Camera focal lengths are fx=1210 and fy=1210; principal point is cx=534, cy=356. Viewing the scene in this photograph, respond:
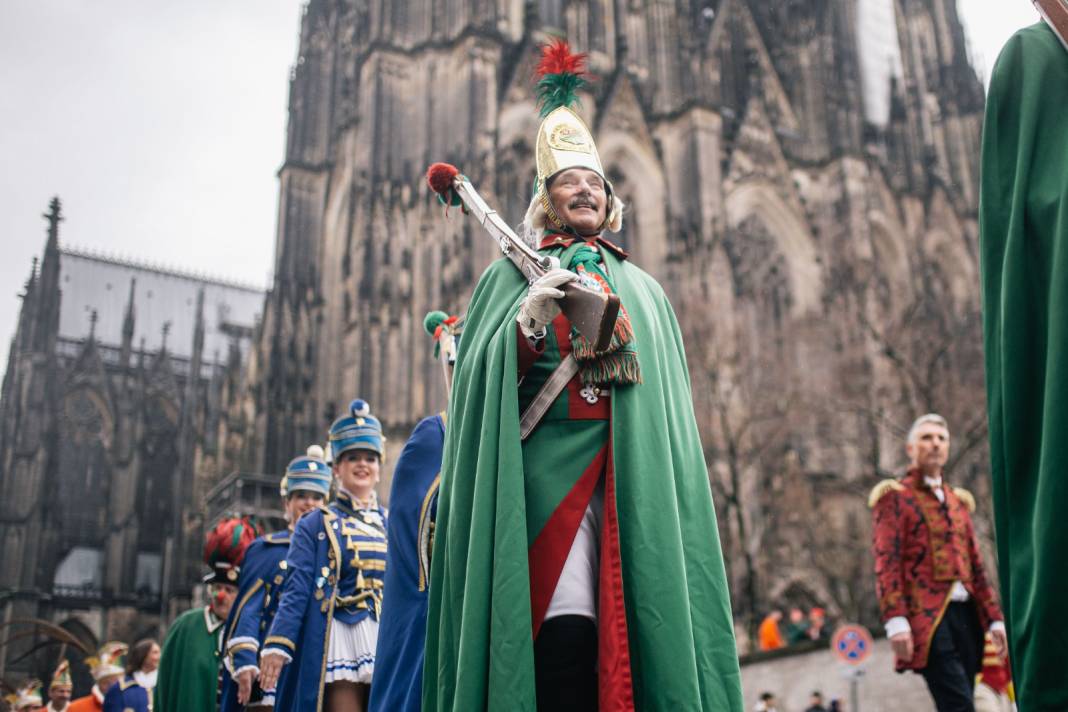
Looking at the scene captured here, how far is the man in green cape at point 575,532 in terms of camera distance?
3316mm

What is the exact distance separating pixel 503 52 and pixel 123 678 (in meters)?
27.3

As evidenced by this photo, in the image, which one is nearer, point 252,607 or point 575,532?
point 575,532

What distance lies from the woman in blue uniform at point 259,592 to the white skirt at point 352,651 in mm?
521

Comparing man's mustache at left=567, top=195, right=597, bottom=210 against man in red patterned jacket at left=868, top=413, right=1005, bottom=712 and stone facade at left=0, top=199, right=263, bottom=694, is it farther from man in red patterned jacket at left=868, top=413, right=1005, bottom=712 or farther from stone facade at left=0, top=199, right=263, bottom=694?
stone facade at left=0, top=199, right=263, bottom=694

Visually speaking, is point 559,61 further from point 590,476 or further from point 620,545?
point 620,545

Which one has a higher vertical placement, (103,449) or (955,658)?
(103,449)

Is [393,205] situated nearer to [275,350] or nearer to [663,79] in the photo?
[275,350]

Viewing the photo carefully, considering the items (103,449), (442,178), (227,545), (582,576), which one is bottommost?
(582,576)

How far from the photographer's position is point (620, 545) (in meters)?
3.45

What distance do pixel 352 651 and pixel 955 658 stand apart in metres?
3.09

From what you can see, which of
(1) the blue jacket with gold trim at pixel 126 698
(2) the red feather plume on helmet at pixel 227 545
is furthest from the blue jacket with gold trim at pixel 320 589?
(1) the blue jacket with gold trim at pixel 126 698

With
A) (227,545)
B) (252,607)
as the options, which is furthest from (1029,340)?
(227,545)

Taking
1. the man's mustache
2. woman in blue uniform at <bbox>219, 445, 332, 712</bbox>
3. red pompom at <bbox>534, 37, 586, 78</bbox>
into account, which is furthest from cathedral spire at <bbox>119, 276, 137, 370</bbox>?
the man's mustache

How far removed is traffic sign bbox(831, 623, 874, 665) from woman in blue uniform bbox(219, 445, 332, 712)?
297 inches
